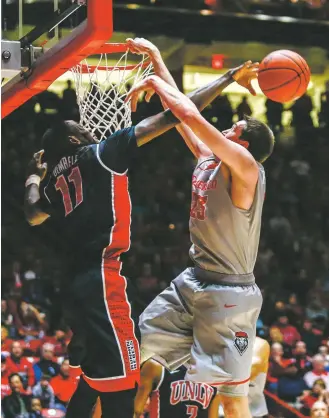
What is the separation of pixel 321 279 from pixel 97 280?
743 cm

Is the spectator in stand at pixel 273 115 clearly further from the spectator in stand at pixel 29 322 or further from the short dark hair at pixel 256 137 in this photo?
the short dark hair at pixel 256 137

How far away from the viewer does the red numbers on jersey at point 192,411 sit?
236 inches

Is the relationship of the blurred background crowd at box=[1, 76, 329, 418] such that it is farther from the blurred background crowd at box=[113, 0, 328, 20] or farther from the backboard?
the backboard

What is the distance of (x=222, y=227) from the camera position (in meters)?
4.58

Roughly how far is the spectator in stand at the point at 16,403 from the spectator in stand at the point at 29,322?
105 centimetres

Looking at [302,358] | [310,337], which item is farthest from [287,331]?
[302,358]

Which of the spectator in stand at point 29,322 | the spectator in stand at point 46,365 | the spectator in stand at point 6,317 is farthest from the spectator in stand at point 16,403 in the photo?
the spectator in stand at point 6,317

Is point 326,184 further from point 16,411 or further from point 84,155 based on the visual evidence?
point 84,155

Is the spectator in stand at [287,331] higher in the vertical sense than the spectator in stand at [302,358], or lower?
lower

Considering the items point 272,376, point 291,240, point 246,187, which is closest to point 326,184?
point 291,240

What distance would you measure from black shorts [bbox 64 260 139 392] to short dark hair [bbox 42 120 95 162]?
639mm

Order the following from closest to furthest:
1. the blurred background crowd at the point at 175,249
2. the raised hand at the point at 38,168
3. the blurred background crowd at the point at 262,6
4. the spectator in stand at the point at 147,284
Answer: the raised hand at the point at 38,168, the blurred background crowd at the point at 175,249, the spectator in stand at the point at 147,284, the blurred background crowd at the point at 262,6

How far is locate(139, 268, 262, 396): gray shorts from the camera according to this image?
4.51 m

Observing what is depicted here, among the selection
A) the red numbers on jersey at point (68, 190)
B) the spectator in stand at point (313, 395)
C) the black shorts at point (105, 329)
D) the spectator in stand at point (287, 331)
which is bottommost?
the spectator in stand at point (287, 331)
